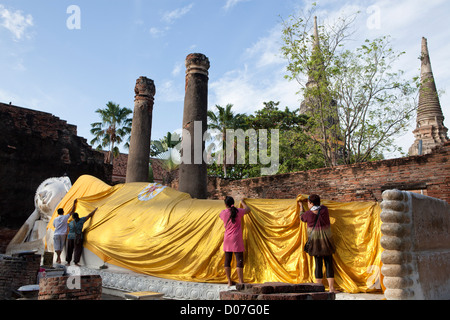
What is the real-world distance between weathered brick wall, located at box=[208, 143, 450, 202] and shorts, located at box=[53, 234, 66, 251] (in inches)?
241

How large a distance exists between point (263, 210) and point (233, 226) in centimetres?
70

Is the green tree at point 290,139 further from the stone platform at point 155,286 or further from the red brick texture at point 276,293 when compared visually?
the red brick texture at point 276,293

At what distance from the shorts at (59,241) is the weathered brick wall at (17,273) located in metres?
0.60

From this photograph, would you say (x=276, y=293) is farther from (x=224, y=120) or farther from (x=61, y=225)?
(x=224, y=120)

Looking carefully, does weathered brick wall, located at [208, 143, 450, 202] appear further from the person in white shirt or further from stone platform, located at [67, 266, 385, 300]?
the person in white shirt

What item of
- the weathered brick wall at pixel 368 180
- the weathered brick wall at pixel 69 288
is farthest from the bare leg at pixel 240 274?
the weathered brick wall at pixel 368 180

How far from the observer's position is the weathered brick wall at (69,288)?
3.88 meters

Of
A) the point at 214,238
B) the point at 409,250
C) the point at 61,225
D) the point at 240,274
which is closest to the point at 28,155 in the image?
the point at 61,225

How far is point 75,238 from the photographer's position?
673 centimetres

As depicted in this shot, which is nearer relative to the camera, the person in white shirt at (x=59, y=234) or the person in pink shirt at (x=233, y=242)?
the person in pink shirt at (x=233, y=242)

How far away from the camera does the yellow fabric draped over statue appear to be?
4.53m

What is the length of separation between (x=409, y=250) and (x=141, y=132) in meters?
8.69
